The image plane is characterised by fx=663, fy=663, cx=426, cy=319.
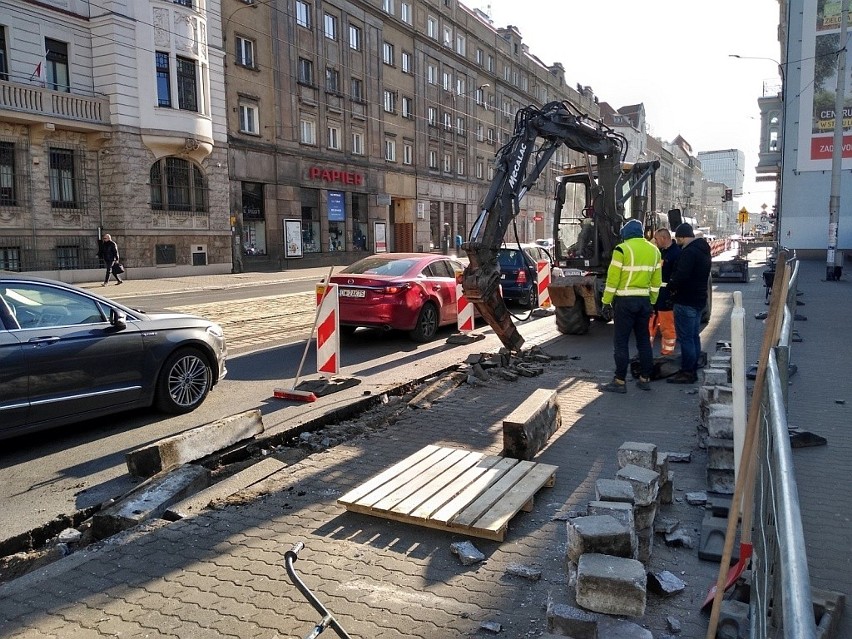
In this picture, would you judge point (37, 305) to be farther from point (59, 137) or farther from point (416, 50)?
point (416, 50)

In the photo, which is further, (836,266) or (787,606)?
(836,266)

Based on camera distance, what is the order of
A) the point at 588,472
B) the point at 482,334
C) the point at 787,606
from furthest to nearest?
the point at 482,334 → the point at 588,472 → the point at 787,606

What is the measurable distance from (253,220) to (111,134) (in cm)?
812

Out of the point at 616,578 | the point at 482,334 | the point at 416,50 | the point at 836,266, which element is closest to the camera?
the point at 616,578

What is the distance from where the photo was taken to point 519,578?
12.2ft

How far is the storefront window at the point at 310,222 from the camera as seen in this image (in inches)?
1396

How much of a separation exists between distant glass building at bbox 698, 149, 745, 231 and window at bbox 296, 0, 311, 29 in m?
115

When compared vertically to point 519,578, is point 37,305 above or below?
above

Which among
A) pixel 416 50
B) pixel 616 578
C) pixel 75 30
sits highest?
pixel 416 50

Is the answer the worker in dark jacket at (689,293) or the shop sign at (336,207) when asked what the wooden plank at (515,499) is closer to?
the worker in dark jacket at (689,293)

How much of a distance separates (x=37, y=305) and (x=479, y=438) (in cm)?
420

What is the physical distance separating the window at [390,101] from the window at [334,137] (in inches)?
211

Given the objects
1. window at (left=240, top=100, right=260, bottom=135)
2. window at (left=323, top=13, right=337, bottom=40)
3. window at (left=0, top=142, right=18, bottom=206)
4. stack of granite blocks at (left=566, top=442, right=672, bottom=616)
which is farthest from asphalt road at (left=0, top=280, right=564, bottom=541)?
window at (left=323, top=13, right=337, bottom=40)

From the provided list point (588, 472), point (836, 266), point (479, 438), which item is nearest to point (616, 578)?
point (588, 472)
